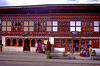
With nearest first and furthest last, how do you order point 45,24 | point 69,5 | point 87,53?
point 87,53
point 69,5
point 45,24

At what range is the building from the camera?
2003 cm

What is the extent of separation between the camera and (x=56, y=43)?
67.1ft

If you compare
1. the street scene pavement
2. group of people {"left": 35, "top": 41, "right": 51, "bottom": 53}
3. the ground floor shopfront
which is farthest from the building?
the street scene pavement

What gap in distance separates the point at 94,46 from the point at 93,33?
7.50 feet

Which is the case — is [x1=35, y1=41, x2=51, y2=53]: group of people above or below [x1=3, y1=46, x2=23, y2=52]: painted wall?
above

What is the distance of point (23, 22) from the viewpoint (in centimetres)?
2094

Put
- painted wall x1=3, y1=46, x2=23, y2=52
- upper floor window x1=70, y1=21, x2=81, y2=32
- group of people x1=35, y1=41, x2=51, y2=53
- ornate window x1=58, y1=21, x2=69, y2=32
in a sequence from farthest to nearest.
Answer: painted wall x1=3, y1=46, x2=23, y2=52, ornate window x1=58, y1=21, x2=69, y2=32, upper floor window x1=70, y1=21, x2=81, y2=32, group of people x1=35, y1=41, x2=51, y2=53

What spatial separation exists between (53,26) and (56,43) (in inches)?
122

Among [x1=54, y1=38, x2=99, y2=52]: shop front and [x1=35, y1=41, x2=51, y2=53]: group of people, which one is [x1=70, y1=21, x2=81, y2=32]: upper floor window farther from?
[x1=35, y1=41, x2=51, y2=53]: group of people

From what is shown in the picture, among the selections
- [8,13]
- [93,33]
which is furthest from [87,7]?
[8,13]

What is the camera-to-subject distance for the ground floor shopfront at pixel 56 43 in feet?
65.8

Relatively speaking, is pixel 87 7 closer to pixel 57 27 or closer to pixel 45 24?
pixel 57 27

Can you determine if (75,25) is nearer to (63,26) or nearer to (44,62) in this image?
(63,26)

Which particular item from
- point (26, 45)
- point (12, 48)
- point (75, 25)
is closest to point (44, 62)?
point (26, 45)
